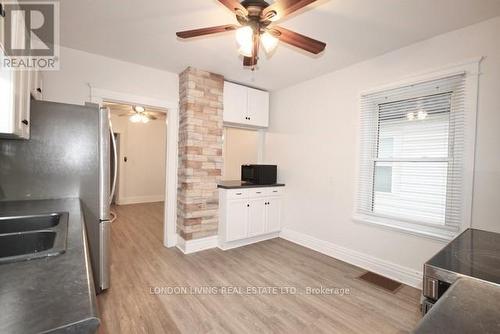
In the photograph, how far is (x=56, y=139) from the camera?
6.27ft

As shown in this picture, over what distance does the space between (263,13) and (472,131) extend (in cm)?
207

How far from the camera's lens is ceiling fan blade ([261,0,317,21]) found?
1347 mm

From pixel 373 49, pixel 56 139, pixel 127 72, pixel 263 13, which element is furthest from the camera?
pixel 127 72

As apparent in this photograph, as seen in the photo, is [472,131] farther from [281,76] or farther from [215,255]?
[215,255]

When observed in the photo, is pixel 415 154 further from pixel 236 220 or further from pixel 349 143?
pixel 236 220

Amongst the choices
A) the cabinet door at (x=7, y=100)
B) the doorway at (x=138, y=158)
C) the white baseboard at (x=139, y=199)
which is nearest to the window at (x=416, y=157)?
the cabinet door at (x=7, y=100)

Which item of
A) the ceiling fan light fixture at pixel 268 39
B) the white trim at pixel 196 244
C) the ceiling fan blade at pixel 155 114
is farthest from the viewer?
the ceiling fan blade at pixel 155 114

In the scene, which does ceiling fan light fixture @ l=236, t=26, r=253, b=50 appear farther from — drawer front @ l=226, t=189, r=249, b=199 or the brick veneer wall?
drawer front @ l=226, t=189, r=249, b=199

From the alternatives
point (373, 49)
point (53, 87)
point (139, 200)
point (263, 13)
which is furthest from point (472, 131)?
point (139, 200)

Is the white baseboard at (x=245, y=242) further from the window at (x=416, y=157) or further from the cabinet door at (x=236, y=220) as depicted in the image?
the window at (x=416, y=157)

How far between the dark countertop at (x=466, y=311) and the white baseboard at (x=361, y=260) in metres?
1.80

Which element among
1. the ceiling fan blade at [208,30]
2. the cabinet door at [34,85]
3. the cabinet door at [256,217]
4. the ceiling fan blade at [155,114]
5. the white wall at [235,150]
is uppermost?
the ceiling fan blade at [155,114]

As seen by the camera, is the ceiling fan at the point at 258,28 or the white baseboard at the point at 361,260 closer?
the ceiling fan at the point at 258,28

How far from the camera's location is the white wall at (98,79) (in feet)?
8.42
